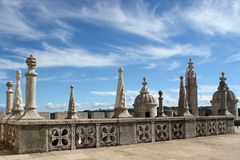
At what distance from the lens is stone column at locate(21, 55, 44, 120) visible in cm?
960

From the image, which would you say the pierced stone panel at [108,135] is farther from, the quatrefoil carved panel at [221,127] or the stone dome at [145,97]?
the stone dome at [145,97]

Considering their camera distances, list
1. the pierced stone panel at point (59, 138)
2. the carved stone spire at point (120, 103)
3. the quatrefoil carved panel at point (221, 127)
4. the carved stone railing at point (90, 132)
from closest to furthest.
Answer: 1. the carved stone railing at point (90, 132)
2. the pierced stone panel at point (59, 138)
3. the carved stone spire at point (120, 103)
4. the quatrefoil carved panel at point (221, 127)

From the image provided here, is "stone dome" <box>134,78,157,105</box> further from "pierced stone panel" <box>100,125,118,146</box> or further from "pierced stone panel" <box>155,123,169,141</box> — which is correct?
"pierced stone panel" <box>100,125,118,146</box>

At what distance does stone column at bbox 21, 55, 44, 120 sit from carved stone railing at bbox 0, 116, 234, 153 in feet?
1.02

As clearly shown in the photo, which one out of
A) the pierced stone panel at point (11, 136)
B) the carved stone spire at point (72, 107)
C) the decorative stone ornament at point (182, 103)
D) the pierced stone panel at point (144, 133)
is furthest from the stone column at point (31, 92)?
the carved stone spire at point (72, 107)

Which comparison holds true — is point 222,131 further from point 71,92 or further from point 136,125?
point 71,92

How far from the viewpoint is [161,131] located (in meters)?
13.1

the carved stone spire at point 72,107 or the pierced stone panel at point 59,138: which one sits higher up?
the carved stone spire at point 72,107

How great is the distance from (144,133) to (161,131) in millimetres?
1104

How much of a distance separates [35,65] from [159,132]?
651 centimetres

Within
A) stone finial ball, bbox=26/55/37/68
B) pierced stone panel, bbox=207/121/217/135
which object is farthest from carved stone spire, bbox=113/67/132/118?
pierced stone panel, bbox=207/121/217/135

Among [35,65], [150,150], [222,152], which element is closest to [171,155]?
[150,150]

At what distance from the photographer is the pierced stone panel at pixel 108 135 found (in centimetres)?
1113

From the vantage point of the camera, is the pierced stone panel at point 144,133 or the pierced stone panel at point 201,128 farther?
the pierced stone panel at point 201,128
